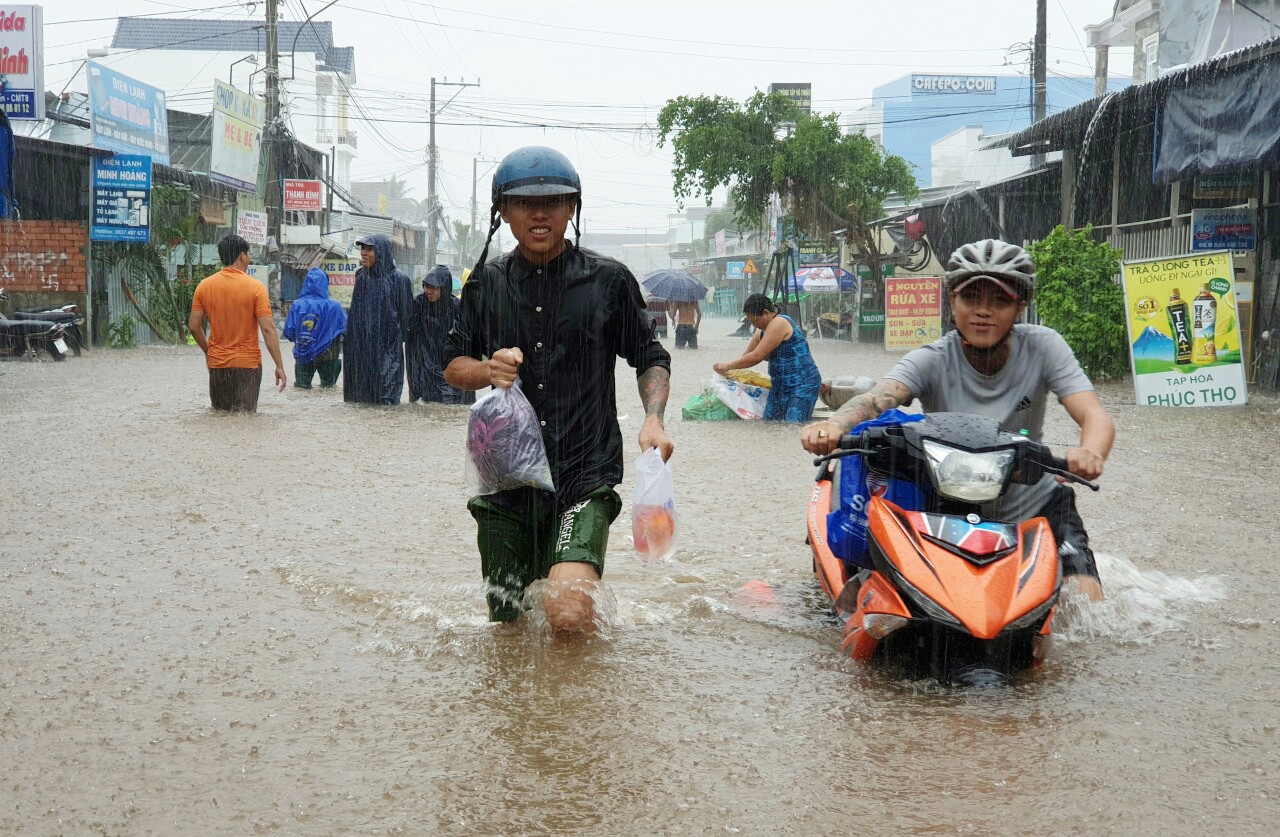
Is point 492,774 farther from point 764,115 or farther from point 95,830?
point 764,115

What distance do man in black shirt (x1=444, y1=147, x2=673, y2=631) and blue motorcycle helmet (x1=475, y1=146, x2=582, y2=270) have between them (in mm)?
22

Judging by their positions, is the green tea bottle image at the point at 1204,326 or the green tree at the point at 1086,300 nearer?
the green tea bottle image at the point at 1204,326

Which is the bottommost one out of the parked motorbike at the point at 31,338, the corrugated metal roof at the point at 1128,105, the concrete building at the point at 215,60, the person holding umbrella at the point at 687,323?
the parked motorbike at the point at 31,338

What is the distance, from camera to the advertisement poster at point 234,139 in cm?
3200

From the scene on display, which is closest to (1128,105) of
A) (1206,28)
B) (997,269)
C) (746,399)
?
(1206,28)

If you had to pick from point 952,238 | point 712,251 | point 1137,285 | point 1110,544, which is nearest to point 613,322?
point 1110,544

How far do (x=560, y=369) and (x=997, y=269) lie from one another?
1416mm

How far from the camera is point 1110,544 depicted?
6.61 meters

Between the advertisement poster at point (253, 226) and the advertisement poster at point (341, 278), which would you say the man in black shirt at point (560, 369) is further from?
the advertisement poster at point (341, 278)

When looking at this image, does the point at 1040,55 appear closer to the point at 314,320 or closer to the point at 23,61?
the point at 314,320

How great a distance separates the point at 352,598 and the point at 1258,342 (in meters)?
13.4

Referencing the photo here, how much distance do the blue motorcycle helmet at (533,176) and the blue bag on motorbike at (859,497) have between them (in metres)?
1.20

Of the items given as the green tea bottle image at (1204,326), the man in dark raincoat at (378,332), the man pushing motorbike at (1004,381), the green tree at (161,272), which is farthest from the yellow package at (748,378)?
the green tree at (161,272)

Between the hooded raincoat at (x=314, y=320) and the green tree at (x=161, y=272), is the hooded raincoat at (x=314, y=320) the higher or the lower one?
the lower one
